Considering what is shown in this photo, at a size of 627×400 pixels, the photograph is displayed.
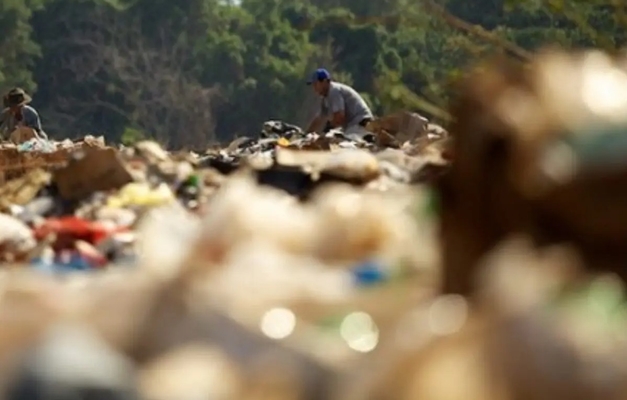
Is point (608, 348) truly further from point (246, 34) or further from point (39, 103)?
point (246, 34)

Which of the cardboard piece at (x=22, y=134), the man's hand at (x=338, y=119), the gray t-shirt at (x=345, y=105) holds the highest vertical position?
the gray t-shirt at (x=345, y=105)

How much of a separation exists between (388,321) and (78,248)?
1347mm

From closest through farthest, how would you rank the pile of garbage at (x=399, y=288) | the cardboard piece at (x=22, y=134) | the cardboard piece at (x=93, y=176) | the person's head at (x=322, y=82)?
the pile of garbage at (x=399, y=288) < the cardboard piece at (x=93, y=176) < the person's head at (x=322, y=82) < the cardboard piece at (x=22, y=134)

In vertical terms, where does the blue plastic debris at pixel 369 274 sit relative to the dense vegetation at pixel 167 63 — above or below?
below

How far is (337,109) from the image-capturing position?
8.88 metres

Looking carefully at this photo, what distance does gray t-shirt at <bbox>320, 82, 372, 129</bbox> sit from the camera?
882 cm

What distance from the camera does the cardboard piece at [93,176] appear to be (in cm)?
348

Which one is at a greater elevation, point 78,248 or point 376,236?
point 376,236

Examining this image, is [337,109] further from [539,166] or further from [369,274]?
[539,166]

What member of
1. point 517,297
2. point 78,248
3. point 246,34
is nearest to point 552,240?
point 517,297

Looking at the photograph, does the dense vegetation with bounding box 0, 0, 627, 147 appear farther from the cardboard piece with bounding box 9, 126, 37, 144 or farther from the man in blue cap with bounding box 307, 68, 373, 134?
the man in blue cap with bounding box 307, 68, 373, 134

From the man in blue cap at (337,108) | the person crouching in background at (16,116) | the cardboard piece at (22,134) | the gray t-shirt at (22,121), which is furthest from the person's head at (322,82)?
the gray t-shirt at (22,121)

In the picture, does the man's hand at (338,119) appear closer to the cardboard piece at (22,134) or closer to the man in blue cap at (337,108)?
the man in blue cap at (337,108)

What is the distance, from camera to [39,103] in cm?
2959
